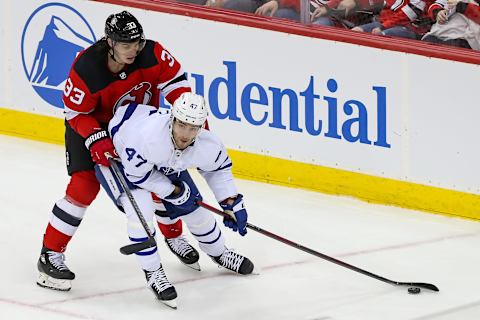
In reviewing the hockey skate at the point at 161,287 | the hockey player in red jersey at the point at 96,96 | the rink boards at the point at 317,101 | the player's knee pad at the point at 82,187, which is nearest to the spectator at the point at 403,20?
the rink boards at the point at 317,101

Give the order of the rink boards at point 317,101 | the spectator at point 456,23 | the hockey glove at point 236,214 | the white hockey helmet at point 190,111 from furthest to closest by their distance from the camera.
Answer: the rink boards at point 317,101 → the spectator at point 456,23 → the hockey glove at point 236,214 → the white hockey helmet at point 190,111

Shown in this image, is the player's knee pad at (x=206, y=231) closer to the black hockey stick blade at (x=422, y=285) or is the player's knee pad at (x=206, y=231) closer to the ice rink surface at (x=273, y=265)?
the ice rink surface at (x=273, y=265)

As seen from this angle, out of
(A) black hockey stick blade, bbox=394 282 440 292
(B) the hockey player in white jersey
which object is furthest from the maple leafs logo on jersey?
(A) black hockey stick blade, bbox=394 282 440 292

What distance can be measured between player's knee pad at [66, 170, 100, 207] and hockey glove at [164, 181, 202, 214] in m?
0.34

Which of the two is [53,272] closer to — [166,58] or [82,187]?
[82,187]

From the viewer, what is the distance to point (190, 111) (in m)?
5.24

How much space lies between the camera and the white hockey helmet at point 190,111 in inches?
206

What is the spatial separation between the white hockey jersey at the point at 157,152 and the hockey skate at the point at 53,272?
55 centimetres

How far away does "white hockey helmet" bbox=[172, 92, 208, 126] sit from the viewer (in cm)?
524

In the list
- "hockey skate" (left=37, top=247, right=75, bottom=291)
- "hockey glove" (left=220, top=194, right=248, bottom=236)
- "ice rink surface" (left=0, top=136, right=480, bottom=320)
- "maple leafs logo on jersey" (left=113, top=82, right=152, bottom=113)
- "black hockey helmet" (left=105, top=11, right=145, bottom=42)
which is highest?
"black hockey helmet" (left=105, top=11, right=145, bottom=42)

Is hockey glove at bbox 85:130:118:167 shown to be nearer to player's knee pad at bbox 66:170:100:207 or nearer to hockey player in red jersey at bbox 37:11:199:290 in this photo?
hockey player in red jersey at bbox 37:11:199:290

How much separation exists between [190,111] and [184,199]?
49 centimetres

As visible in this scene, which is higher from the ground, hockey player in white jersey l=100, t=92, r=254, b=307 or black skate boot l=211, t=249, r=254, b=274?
hockey player in white jersey l=100, t=92, r=254, b=307

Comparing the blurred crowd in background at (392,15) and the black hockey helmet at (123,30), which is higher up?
the black hockey helmet at (123,30)
